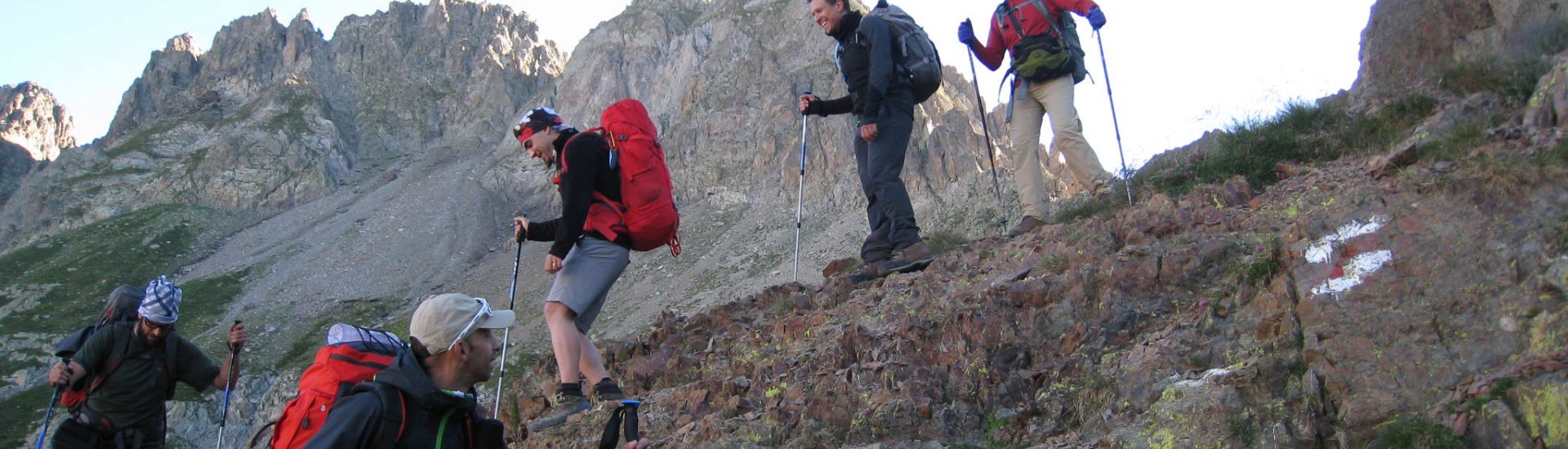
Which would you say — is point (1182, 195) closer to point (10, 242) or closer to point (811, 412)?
point (811, 412)

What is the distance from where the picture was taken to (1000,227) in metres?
11.9

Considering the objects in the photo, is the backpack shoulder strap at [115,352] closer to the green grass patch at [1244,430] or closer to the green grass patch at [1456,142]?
the green grass patch at [1244,430]

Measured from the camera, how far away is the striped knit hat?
27.1ft

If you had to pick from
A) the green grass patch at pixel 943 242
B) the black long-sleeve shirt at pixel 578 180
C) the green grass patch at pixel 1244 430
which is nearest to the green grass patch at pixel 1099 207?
the green grass patch at pixel 943 242

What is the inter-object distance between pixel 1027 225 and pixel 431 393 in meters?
7.37

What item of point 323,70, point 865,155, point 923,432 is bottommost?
point 923,432

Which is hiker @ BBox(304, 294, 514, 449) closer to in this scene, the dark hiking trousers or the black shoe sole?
the black shoe sole

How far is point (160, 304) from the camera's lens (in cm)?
833

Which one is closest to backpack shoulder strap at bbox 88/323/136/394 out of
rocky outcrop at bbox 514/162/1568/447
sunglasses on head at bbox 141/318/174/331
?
sunglasses on head at bbox 141/318/174/331

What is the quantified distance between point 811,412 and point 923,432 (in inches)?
29.4

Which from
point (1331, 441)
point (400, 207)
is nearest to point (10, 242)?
point (400, 207)

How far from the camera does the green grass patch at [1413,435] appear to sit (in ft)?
15.2

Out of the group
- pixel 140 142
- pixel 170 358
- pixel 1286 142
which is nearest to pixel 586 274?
pixel 170 358

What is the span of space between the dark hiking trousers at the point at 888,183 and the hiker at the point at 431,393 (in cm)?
591
